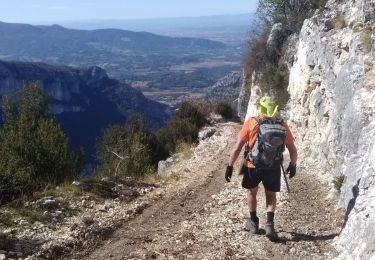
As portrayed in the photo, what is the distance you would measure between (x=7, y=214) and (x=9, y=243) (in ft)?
4.08

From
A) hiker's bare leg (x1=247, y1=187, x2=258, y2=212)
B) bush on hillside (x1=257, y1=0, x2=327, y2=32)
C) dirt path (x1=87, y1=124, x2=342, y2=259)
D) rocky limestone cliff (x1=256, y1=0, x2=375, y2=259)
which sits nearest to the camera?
rocky limestone cliff (x1=256, y1=0, x2=375, y2=259)

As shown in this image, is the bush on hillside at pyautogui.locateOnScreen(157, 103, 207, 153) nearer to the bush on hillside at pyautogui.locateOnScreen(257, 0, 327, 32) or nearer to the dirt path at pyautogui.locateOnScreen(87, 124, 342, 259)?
the bush on hillside at pyautogui.locateOnScreen(257, 0, 327, 32)

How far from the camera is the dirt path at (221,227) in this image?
718cm

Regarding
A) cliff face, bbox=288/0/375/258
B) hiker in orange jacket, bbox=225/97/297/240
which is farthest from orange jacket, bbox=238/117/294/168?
cliff face, bbox=288/0/375/258

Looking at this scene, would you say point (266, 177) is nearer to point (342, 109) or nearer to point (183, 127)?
point (342, 109)

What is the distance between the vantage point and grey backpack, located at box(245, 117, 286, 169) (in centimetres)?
701

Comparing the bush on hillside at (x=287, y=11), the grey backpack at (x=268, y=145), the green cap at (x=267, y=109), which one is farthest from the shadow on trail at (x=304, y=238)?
the bush on hillside at (x=287, y=11)

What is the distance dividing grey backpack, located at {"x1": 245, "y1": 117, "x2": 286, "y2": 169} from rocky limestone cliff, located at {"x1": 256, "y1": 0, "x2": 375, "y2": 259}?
4.26ft

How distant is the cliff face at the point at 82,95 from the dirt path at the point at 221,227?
11872cm

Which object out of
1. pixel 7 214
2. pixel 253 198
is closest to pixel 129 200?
pixel 7 214

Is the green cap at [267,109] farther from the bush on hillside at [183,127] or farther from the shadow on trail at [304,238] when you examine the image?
the bush on hillside at [183,127]

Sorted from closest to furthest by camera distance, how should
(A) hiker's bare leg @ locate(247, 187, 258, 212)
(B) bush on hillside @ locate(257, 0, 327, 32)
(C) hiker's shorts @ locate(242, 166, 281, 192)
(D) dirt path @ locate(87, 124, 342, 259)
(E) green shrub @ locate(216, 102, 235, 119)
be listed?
(D) dirt path @ locate(87, 124, 342, 259) → (C) hiker's shorts @ locate(242, 166, 281, 192) → (A) hiker's bare leg @ locate(247, 187, 258, 212) → (B) bush on hillside @ locate(257, 0, 327, 32) → (E) green shrub @ locate(216, 102, 235, 119)

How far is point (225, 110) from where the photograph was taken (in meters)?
36.3

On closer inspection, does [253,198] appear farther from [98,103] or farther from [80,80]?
[80,80]
